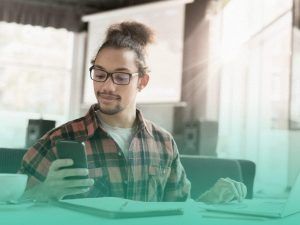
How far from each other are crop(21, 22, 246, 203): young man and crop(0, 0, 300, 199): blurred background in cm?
88

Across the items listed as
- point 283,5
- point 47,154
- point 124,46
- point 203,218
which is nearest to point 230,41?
point 283,5

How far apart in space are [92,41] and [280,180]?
141 centimetres

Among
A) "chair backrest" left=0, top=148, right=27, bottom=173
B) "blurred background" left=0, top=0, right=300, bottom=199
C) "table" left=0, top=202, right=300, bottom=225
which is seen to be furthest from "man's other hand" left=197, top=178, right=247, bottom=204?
"blurred background" left=0, top=0, right=300, bottom=199

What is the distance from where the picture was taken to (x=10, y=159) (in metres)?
0.84

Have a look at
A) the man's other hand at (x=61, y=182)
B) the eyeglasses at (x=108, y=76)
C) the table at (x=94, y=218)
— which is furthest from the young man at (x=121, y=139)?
the table at (x=94, y=218)

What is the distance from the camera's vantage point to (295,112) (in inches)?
64.4

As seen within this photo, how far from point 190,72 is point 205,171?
1.62 meters

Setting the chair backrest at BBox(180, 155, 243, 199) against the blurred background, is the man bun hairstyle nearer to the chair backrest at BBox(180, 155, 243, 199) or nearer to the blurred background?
the chair backrest at BBox(180, 155, 243, 199)

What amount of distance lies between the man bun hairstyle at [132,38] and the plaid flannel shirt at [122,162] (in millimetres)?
100

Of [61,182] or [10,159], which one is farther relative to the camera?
[10,159]

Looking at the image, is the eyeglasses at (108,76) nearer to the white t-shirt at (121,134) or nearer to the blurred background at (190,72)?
the white t-shirt at (121,134)

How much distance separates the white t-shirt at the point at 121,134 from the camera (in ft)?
2.47

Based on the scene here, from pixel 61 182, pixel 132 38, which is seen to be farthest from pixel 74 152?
pixel 132 38

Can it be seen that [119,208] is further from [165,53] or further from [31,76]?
[31,76]
